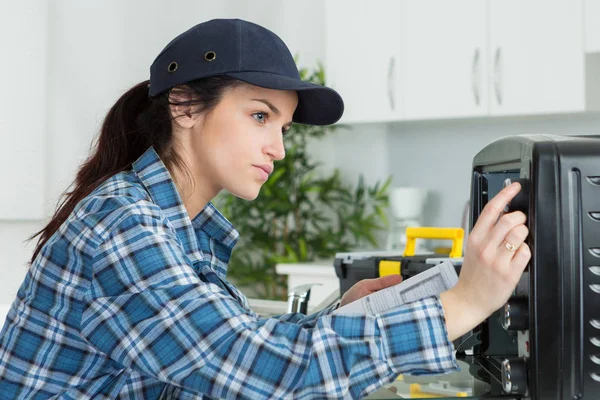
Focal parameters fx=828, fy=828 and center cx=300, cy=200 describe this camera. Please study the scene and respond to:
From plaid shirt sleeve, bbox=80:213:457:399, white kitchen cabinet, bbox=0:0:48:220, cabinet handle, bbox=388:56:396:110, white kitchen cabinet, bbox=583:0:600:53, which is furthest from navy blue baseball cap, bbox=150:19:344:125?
cabinet handle, bbox=388:56:396:110

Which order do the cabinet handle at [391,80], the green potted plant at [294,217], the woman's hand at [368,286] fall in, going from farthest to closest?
the green potted plant at [294,217], the cabinet handle at [391,80], the woman's hand at [368,286]

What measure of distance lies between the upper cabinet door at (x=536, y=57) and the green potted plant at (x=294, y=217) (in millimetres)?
824

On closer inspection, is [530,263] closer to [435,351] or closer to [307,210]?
[435,351]

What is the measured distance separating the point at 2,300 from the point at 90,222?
2787 mm

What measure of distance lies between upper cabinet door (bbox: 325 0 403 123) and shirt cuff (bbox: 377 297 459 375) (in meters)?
3.12

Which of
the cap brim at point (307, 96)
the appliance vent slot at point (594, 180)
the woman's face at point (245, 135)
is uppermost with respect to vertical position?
the cap brim at point (307, 96)

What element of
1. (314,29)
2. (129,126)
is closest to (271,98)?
(129,126)

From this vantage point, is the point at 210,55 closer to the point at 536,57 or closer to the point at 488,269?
the point at 488,269

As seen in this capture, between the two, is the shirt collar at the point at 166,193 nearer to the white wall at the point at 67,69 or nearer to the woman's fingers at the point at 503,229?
the woman's fingers at the point at 503,229

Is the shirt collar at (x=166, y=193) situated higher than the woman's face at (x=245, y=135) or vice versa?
the woman's face at (x=245, y=135)

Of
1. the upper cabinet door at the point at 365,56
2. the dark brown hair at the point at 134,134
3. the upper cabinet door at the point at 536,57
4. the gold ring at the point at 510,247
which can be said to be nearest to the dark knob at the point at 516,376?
the gold ring at the point at 510,247

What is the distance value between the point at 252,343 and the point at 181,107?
497 mm

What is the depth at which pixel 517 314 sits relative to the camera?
987mm

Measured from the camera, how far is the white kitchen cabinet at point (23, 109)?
3.49m
